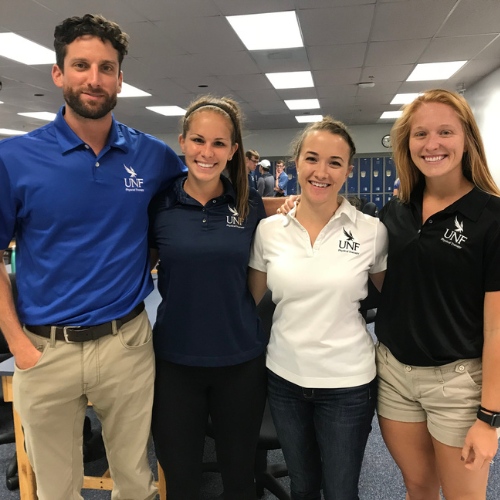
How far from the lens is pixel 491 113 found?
6.09m

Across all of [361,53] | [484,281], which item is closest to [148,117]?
[361,53]

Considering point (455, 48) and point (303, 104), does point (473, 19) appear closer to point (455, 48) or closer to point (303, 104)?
point (455, 48)

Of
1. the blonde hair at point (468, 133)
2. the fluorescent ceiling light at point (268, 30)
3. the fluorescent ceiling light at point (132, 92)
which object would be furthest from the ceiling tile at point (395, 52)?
the blonde hair at point (468, 133)

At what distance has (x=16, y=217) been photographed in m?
1.21

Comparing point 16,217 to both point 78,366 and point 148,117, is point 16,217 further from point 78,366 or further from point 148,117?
point 148,117

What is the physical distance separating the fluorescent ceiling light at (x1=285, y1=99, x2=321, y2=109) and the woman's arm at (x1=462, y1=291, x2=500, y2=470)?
734 cm

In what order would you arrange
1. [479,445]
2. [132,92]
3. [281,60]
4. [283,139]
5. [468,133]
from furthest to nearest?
[283,139]
[132,92]
[281,60]
[468,133]
[479,445]

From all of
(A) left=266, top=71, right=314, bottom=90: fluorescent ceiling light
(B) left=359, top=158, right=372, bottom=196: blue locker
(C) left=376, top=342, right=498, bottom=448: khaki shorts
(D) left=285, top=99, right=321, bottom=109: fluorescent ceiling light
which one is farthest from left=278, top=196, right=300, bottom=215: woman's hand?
(B) left=359, top=158, right=372, bottom=196: blue locker

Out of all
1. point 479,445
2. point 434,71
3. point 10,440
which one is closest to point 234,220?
point 479,445

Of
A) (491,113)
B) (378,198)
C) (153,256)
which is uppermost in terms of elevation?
(491,113)

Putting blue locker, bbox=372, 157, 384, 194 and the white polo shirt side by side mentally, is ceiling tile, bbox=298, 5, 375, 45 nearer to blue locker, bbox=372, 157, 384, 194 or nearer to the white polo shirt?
the white polo shirt

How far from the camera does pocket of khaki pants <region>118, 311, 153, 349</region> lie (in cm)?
126

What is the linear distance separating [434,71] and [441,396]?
618 centimetres

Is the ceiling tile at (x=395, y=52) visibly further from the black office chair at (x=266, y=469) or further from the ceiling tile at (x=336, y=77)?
the black office chair at (x=266, y=469)
